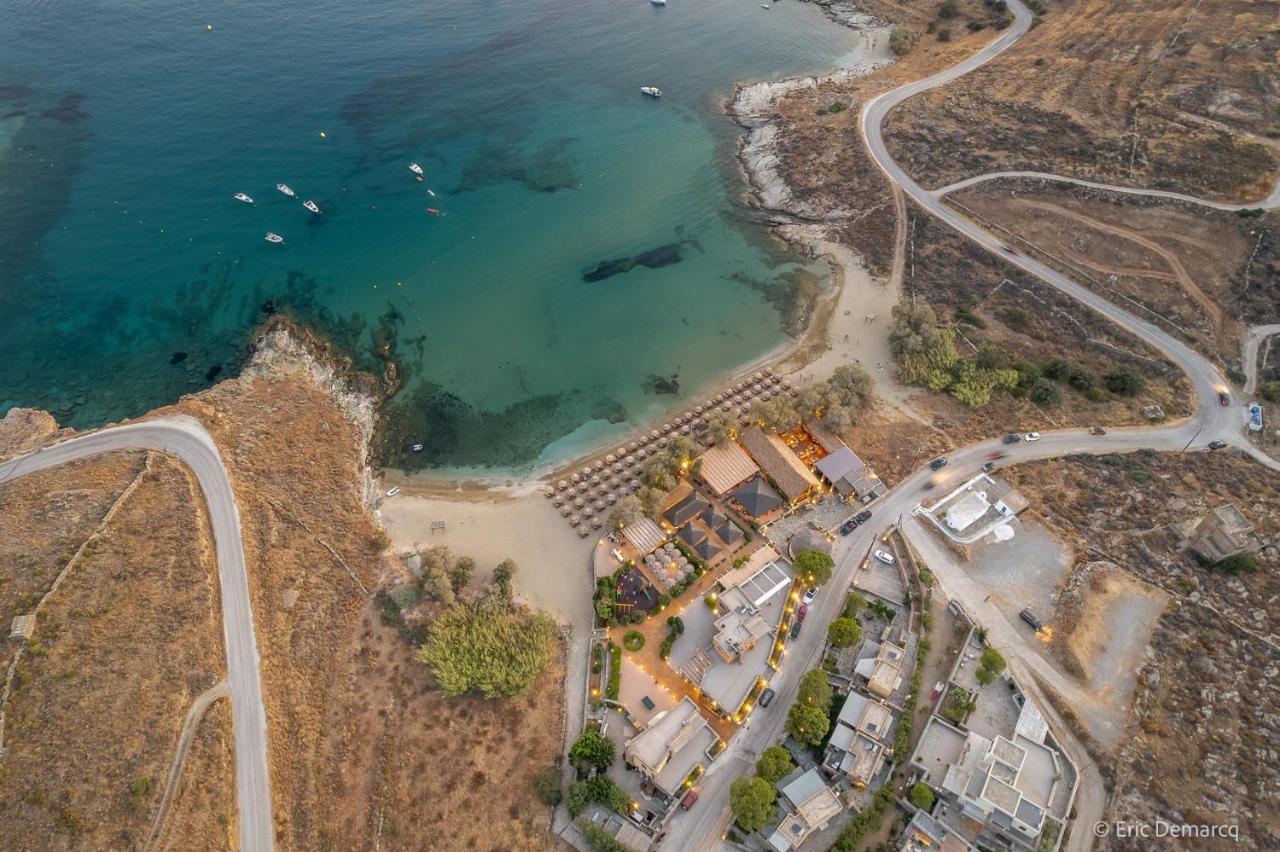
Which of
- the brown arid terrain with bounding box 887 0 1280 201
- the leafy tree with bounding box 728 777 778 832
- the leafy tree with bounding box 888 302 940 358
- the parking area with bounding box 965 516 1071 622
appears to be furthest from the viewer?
the brown arid terrain with bounding box 887 0 1280 201

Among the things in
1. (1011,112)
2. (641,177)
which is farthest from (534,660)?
(1011,112)

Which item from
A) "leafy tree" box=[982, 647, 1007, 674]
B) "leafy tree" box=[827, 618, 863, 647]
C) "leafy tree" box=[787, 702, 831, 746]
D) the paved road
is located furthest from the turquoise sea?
"leafy tree" box=[982, 647, 1007, 674]

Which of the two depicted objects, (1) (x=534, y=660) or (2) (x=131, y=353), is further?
(2) (x=131, y=353)

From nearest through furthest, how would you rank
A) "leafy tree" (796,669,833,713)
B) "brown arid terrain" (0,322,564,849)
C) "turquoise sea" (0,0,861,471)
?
"brown arid terrain" (0,322,564,849) < "leafy tree" (796,669,833,713) < "turquoise sea" (0,0,861,471)

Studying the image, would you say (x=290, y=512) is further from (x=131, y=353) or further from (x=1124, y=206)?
(x=1124, y=206)

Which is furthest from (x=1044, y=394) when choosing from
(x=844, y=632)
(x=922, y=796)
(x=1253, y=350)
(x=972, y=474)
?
(x=922, y=796)

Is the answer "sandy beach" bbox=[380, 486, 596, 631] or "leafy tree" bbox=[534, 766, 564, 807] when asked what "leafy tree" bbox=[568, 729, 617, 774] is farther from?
"sandy beach" bbox=[380, 486, 596, 631]
